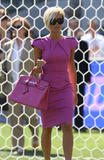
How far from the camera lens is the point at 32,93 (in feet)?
16.3

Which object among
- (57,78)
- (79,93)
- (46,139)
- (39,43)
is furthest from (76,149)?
(39,43)

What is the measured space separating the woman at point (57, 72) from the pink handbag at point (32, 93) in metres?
0.10

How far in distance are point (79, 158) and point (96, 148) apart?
53 centimetres

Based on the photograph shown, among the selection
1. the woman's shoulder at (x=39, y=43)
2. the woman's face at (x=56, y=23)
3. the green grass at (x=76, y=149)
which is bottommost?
the green grass at (x=76, y=149)

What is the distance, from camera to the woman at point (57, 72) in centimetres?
501

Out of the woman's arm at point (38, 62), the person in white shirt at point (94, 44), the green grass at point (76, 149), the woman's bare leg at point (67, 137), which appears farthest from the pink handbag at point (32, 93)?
the person in white shirt at point (94, 44)

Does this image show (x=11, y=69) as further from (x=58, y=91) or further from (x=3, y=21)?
(x=58, y=91)

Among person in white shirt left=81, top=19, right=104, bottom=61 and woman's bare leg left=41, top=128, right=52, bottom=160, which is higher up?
person in white shirt left=81, top=19, right=104, bottom=61

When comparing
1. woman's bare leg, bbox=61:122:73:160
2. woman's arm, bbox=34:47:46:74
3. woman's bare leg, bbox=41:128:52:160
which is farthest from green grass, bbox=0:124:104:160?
woman's arm, bbox=34:47:46:74

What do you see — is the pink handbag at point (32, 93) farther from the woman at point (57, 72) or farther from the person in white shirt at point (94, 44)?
the person in white shirt at point (94, 44)

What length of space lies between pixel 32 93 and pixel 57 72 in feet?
0.79

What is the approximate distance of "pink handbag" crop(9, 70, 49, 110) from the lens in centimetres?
492

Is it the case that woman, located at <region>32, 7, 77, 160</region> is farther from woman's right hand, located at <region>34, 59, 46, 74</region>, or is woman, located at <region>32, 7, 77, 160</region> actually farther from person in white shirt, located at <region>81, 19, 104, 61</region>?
person in white shirt, located at <region>81, 19, 104, 61</region>

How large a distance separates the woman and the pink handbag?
0.33ft
